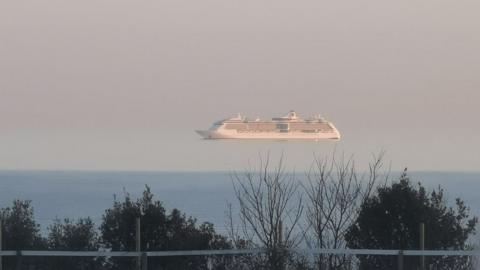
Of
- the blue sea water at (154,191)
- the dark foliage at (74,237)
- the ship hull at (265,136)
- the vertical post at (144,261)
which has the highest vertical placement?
the ship hull at (265,136)

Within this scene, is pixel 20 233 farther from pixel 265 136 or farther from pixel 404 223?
pixel 265 136

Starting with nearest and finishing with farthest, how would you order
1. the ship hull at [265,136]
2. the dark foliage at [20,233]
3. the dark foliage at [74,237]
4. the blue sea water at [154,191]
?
1. the dark foliage at [20,233]
2. the dark foliage at [74,237]
3. the blue sea water at [154,191]
4. the ship hull at [265,136]

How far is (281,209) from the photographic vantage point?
1194 cm

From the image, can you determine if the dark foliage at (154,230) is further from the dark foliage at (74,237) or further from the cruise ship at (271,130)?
the cruise ship at (271,130)

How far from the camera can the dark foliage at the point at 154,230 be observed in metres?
12.7

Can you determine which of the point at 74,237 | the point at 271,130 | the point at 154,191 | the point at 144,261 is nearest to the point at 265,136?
the point at 271,130

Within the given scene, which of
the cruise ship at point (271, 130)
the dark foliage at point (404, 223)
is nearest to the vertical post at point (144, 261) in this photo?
the dark foliage at point (404, 223)

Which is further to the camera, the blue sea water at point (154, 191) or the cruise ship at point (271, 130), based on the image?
the cruise ship at point (271, 130)

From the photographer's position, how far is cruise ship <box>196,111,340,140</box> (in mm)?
114750

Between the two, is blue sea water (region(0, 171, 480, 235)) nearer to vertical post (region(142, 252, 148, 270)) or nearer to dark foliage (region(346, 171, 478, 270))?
dark foliage (region(346, 171, 478, 270))

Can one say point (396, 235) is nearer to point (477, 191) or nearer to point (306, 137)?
point (477, 191)

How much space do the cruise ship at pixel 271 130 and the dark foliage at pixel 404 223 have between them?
10006 centimetres

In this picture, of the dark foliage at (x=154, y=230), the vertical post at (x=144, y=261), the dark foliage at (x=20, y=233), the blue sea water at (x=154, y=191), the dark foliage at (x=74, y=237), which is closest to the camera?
the vertical post at (x=144, y=261)

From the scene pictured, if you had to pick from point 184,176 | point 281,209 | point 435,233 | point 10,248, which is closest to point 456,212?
point 435,233
